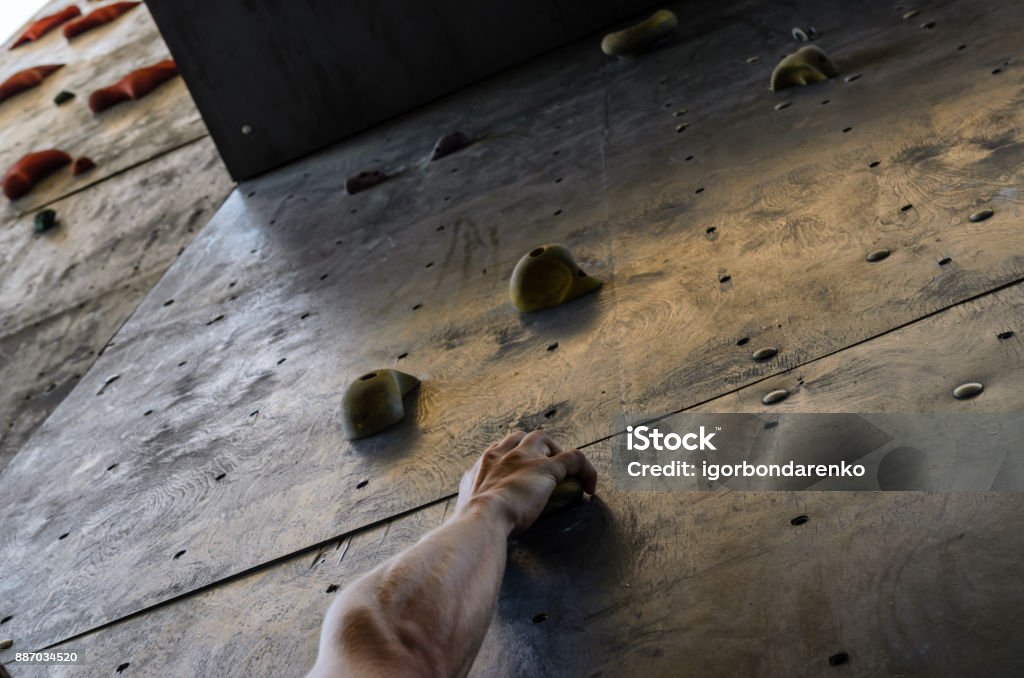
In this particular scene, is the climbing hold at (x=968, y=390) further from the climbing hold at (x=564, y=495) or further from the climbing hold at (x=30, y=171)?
the climbing hold at (x=30, y=171)

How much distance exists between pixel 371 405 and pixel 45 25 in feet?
24.7

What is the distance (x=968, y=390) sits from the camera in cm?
164

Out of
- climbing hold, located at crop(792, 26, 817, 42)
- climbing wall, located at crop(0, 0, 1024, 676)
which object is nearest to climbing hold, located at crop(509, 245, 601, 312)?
climbing wall, located at crop(0, 0, 1024, 676)

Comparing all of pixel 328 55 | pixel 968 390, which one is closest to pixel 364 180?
pixel 328 55

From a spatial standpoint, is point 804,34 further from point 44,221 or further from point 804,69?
point 44,221

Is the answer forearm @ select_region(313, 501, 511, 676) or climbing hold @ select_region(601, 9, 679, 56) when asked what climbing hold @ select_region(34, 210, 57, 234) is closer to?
climbing hold @ select_region(601, 9, 679, 56)

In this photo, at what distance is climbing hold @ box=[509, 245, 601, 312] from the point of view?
2480 millimetres

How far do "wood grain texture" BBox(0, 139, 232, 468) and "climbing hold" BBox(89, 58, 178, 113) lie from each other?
126cm

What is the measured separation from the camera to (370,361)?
2.64 m

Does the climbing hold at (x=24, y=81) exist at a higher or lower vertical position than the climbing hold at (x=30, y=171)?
higher

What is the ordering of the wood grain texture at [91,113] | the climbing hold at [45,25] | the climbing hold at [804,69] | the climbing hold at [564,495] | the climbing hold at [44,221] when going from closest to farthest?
the climbing hold at [564,495]
the climbing hold at [804,69]
the climbing hold at [44,221]
the wood grain texture at [91,113]
the climbing hold at [45,25]

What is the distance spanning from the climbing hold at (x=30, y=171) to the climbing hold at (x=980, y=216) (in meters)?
5.00

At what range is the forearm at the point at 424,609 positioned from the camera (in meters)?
1.26

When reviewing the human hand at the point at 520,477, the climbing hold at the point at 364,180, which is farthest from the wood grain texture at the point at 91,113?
the human hand at the point at 520,477
